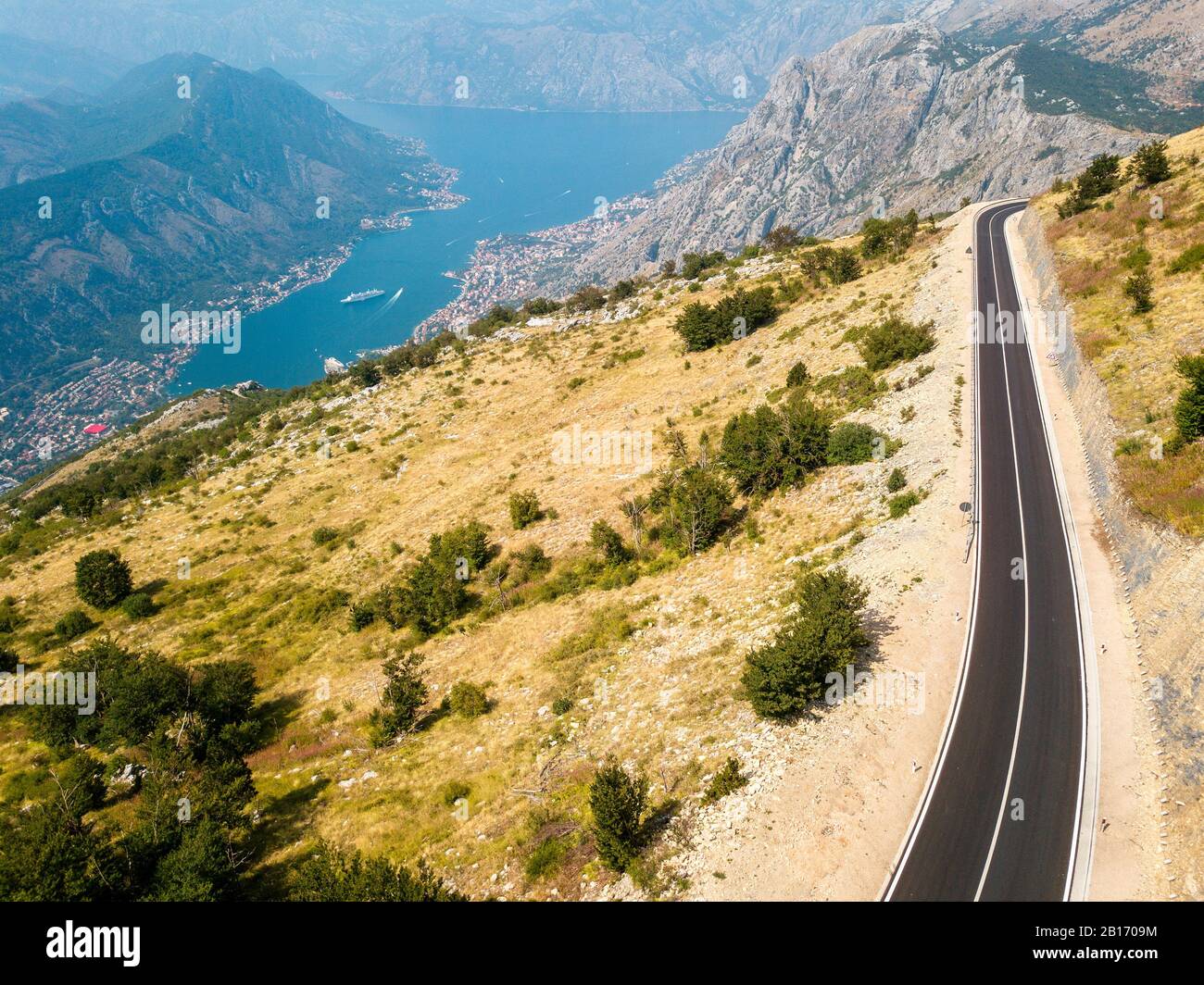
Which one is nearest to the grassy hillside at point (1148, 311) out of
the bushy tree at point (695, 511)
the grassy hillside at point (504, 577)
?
the grassy hillside at point (504, 577)

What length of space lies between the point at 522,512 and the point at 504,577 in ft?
21.4

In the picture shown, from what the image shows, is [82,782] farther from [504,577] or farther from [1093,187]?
[1093,187]

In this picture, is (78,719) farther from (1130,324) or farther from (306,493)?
(1130,324)

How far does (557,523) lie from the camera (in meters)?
45.1

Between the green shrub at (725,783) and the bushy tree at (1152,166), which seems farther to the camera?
the bushy tree at (1152,166)

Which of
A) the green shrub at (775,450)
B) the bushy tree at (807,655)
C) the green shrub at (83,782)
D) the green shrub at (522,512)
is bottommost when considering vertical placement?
the green shrub at (83,782)

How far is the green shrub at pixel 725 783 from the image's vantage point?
21281 mm

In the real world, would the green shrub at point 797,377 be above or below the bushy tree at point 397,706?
above

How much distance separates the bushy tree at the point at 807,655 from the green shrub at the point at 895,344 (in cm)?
3194

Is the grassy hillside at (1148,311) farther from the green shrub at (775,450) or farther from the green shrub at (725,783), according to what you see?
the green shrub at (725,783)

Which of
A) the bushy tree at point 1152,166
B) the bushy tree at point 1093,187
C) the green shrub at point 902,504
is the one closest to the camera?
the green shrub at point 902,504

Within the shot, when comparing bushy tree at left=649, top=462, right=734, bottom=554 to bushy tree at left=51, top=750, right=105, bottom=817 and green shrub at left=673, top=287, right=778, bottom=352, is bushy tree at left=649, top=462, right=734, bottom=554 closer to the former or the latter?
green shrub at left=673, top=287, right=778, bottom=352

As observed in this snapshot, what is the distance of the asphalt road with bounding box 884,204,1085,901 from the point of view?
1938 centimetres
